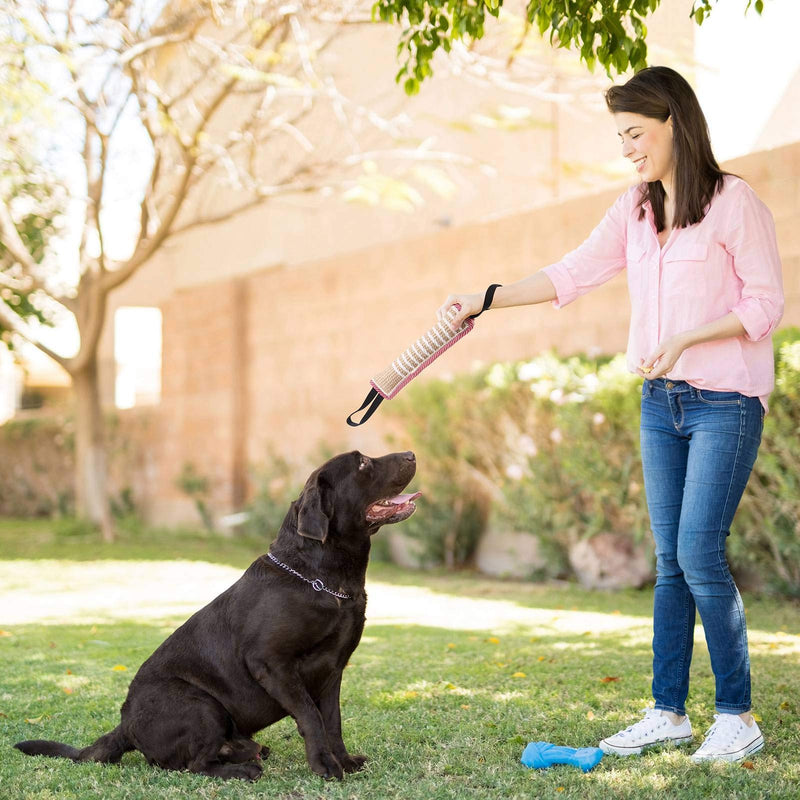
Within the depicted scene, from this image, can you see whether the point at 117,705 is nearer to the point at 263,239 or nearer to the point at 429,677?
the point at 429,677

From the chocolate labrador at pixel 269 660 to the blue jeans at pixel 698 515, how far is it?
3.31 feet

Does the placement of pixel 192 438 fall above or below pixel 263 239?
below

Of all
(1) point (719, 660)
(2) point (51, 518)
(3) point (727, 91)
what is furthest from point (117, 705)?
(2) point (51, 518)

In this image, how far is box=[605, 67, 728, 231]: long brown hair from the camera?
3549 millimetres

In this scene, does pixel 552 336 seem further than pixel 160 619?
Yes

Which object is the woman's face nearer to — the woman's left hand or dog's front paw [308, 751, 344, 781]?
the woman's left hand

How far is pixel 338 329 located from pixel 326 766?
951cm

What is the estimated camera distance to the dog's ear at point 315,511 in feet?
12.1

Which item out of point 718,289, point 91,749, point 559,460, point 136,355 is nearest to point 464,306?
point 718,289

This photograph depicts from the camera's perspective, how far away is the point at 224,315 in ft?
48.5

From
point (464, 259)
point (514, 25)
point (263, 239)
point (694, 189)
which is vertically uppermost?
point (514, 25)

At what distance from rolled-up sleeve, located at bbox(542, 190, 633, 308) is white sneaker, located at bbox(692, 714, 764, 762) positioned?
5.24 feet

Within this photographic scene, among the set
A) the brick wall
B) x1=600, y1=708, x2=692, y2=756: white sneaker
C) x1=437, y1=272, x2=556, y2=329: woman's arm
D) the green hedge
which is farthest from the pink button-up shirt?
the brick wall

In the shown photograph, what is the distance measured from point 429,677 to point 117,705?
150cm
